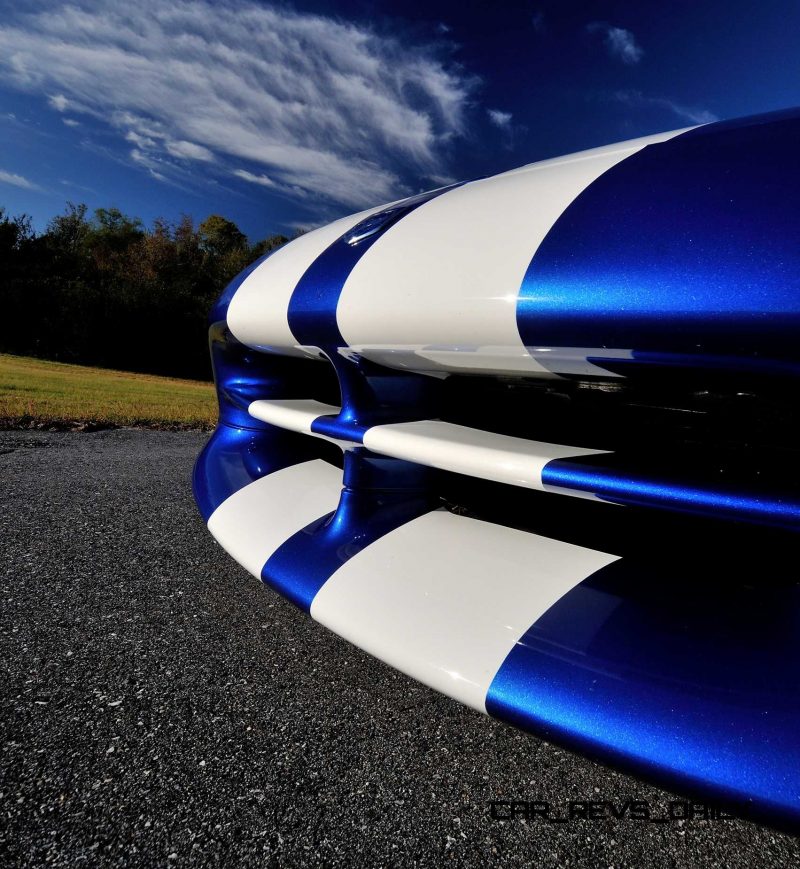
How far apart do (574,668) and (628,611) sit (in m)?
0.10

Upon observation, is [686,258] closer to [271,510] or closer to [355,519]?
[355,519]

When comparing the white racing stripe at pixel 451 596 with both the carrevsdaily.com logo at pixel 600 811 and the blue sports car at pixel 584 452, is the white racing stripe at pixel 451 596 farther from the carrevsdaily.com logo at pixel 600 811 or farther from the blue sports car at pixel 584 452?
the carrevsdaily.com logo at pixel 600 811

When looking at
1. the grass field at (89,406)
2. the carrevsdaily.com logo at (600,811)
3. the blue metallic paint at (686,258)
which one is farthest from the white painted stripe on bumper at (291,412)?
the grass field at (89,406)

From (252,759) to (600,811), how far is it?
0.45m

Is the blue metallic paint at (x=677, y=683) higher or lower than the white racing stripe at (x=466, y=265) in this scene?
lower

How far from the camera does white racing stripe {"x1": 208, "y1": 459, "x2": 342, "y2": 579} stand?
1015 mm

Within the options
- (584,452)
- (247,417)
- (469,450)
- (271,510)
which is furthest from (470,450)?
(247,417)

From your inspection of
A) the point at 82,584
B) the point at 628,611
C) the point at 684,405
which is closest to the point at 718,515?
the point at 628,611

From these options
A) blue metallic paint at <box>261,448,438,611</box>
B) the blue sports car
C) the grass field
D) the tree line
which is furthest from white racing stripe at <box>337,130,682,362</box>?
the tree line

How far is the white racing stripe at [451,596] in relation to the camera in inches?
27.4

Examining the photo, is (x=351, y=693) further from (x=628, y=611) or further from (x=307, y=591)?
(x=628, y=611)

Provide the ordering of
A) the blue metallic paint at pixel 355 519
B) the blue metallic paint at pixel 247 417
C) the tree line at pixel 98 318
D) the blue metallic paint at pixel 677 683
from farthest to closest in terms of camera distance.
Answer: the tree line at pixel 98 318 < the blue metallic paint at pixel 247 417 < the blue metallic paint at pixel 355 519 < the blue metallic paint at pixel 677 683

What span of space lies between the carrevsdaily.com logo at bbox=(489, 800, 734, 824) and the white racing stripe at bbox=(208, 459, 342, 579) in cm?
49

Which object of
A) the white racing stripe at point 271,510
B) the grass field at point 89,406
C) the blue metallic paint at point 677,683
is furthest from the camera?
the grass field at point 89,406
